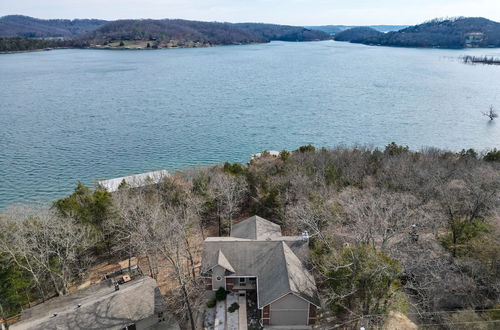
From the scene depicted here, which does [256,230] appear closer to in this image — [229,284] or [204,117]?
[229,284]

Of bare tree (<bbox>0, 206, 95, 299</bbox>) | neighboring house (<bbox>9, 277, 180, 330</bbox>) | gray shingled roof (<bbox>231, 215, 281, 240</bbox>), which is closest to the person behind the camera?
neighboring house (<bbox>9, 277, 180, 330</bbox>)

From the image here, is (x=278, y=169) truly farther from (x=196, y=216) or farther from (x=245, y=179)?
(x=196, y=216)

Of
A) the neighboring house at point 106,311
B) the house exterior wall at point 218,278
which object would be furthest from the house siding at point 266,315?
the neighboring house at point 106,311

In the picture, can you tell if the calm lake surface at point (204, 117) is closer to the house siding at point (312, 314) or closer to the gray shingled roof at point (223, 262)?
the gray shingled roof at point (223, 262)

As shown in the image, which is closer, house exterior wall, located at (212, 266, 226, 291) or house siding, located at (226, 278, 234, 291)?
house exterior wall, located at (212, 266, 226, 291)

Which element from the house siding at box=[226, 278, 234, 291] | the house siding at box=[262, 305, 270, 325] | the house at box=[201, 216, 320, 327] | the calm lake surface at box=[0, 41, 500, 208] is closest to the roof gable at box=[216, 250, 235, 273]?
the house at box=[201, 216, 320, 327]

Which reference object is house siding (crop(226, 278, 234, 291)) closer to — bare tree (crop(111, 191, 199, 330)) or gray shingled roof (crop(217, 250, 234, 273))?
gray shingled roof (crop(217, 250, 234, 273))

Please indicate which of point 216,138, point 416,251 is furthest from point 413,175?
point 216,138
